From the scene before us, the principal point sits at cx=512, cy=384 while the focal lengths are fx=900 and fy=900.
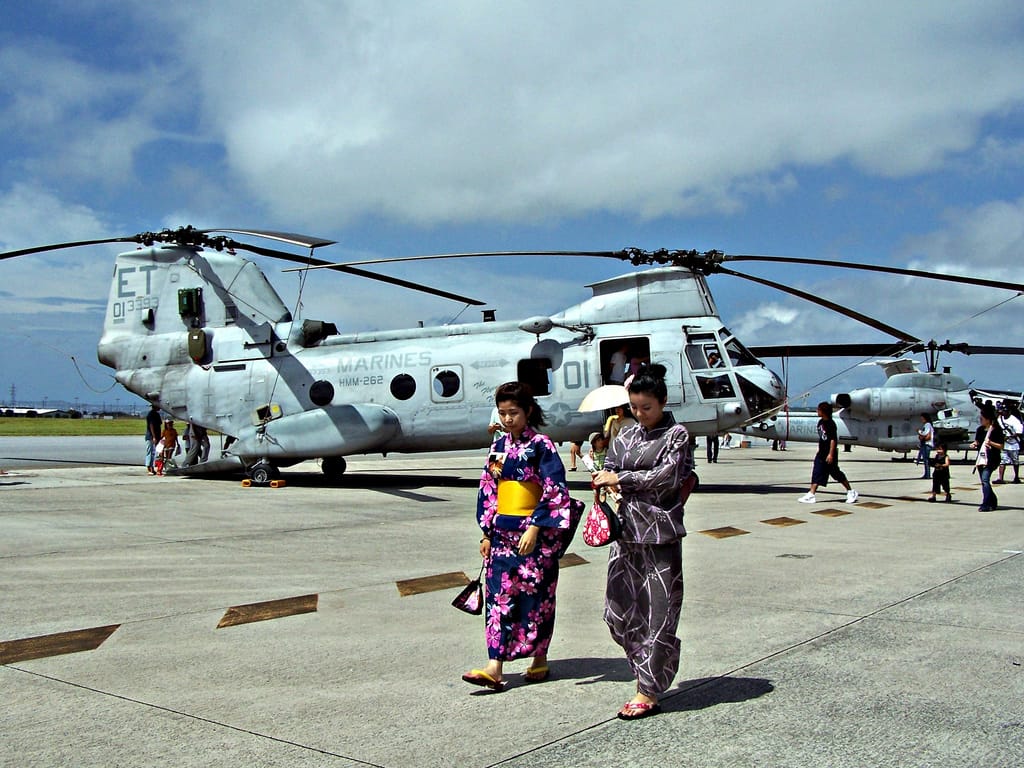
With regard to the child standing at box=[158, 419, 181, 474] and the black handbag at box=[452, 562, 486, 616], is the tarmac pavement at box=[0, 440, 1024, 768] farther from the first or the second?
the child standing at box=[158, 419, 181, 474]

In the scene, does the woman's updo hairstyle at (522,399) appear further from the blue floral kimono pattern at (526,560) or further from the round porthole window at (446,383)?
the round porthole window at (446,383)

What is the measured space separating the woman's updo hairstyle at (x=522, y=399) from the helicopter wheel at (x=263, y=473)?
509 inches

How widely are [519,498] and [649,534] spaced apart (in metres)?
0.75

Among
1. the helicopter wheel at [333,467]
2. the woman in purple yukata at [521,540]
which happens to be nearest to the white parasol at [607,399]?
the woman in purple yukata at [521,540]

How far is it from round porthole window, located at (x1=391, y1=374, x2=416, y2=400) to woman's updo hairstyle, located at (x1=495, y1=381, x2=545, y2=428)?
38.9ft

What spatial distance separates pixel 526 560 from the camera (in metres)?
4.65

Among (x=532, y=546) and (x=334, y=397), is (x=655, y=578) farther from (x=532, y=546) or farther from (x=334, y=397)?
(x=334, y=397)

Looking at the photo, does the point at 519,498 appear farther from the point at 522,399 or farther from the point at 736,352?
the point at 736,352

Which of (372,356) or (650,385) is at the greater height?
(372,356)

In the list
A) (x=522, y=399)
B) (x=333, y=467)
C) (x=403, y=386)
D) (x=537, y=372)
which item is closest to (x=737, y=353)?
(x=537, y=372)

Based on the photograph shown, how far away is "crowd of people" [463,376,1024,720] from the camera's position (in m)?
4.29

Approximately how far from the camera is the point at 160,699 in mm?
4289

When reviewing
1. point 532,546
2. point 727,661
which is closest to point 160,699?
point 532,546

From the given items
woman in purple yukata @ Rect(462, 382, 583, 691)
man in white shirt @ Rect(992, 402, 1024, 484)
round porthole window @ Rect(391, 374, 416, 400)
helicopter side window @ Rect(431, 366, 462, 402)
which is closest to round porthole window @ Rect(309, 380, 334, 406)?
round porthole window @ Rect(391, 374, 416, 400)
